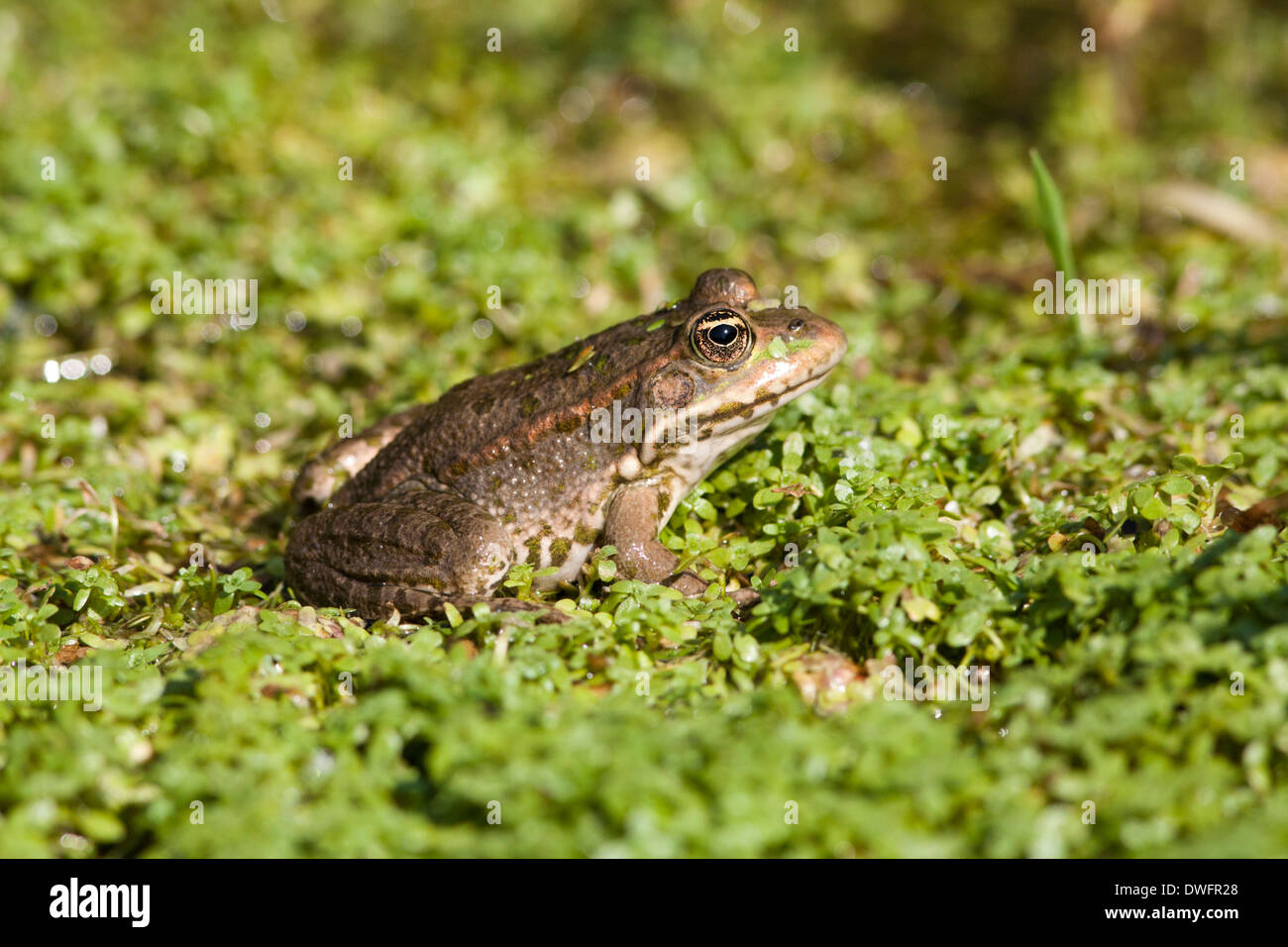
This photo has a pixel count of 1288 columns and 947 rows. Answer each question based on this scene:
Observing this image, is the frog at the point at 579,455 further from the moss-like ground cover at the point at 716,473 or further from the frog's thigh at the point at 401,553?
the moss-like ground cover at the point at 716,473

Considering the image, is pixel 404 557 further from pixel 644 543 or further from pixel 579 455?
pixel 644 543

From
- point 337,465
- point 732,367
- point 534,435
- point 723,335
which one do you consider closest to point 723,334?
point 723,335

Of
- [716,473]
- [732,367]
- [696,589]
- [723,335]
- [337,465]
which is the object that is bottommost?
[696,589]

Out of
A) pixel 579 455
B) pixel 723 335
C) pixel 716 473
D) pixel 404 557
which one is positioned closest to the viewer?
pixel 404 557

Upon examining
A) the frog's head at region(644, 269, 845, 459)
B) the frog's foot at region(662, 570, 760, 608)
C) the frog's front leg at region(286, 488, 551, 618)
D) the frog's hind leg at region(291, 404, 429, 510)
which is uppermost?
the frog's head at region(644, 269, 845, 459)

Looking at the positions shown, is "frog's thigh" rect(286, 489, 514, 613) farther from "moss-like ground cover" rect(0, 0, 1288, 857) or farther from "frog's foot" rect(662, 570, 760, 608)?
"frog's foot" rect(662, 570, 760, 608)

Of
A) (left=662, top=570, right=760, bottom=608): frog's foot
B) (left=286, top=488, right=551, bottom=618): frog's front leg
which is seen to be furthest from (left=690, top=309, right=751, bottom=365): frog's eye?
(left=286, top=488, right=551, bottom=618): frog's front leg
